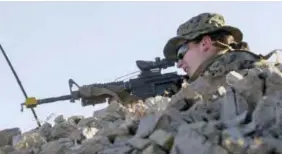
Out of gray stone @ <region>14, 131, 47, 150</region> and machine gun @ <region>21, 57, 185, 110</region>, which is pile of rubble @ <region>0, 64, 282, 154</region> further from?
machine gun @ <region>21, 57, 185, 110</region>

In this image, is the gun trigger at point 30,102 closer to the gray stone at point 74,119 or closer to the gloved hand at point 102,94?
the gloved hand at point 102,94

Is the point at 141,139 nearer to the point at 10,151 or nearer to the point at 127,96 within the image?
the point at 10,151

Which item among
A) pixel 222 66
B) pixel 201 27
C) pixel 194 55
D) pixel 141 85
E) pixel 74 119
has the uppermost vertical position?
pixel 201 27

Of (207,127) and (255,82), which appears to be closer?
(207,127)

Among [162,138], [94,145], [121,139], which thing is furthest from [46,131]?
[162,138]

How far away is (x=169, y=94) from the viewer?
9.15m

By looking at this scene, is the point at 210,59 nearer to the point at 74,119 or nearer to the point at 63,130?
the point at 74,119

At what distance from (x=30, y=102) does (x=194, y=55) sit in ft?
15.2

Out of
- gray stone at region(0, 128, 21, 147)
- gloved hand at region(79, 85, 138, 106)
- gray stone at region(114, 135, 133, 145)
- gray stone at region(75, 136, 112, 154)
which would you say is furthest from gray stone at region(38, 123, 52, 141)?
gloved hand at region(79, 85, 138, 106)

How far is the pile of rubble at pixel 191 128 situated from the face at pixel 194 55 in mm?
1118

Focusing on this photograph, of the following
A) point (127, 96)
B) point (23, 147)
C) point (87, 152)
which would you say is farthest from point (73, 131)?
point (127, 96)

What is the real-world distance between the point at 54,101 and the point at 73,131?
5961 mm

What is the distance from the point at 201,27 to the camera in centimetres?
892

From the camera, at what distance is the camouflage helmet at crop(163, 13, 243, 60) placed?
29.2 ft
